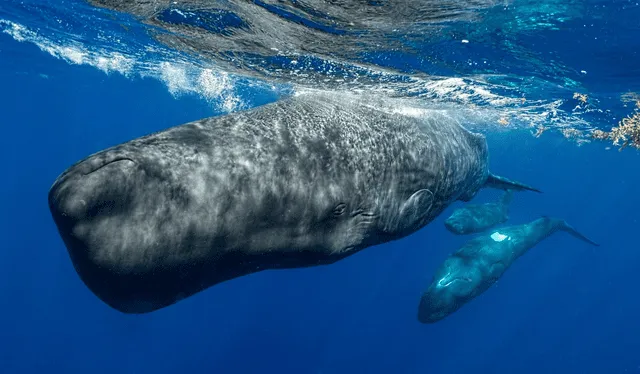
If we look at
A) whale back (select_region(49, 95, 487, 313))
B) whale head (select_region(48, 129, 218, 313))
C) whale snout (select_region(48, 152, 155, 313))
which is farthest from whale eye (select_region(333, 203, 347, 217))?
whale snout (select_region(48, 152, 155, 313))

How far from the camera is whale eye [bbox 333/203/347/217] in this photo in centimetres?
390

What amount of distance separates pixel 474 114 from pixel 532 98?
12.3 ft

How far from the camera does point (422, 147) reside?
5.46 meters

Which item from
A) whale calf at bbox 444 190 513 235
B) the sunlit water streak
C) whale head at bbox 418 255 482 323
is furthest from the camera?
whale calf at bbox 444 190 513 235

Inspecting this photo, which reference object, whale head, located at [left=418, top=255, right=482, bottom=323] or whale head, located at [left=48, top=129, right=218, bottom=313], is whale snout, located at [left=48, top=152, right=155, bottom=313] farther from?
whale head, located at [left=418, top=255, right=482, bottom=323]

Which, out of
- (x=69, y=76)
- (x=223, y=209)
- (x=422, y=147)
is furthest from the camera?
(x=69, y=76)

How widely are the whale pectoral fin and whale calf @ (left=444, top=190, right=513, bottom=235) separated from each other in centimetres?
793

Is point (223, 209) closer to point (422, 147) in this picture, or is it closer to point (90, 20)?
point (422, 147)

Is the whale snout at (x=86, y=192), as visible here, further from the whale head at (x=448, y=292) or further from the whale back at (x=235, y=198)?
the whale head at (x=448, y=292)

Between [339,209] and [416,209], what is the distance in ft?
5.11

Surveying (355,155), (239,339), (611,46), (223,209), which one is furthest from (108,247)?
(239,339)

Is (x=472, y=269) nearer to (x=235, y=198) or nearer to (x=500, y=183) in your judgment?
(x=500, y=183)

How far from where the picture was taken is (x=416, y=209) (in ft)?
16.7

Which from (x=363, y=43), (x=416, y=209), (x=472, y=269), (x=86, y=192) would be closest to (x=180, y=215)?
(x=86, y=192)
